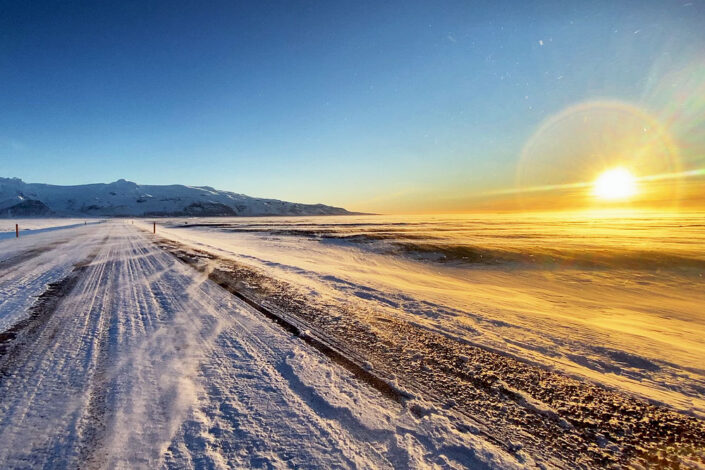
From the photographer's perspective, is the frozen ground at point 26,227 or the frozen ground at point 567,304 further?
the frozen ground at point 26,227

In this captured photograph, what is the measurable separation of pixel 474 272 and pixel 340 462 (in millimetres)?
12594

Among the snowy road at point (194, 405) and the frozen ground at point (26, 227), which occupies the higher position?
the snowy road at point (194, 405)

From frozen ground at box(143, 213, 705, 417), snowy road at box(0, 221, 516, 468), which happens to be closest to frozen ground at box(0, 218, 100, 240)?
snowy road at box(0, 221, 516, 468)

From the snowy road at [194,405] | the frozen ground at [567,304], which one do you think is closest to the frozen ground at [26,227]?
the snowy road at [194,405]

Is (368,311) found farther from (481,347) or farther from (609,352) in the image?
(609,352)

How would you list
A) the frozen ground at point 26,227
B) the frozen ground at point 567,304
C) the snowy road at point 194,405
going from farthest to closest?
the frozen ground at point 26,227, the frozen ground at point 567,304, the snowy road at point 194,405

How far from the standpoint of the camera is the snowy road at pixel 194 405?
2.36 metres

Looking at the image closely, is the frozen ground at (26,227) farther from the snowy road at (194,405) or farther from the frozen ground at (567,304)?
the frozen ground at (567,304)

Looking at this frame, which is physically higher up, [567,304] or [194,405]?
[194,405]

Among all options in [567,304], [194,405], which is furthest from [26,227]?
[567,304]

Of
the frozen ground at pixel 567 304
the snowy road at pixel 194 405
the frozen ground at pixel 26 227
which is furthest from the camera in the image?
the frozen ground at pixel 26 227

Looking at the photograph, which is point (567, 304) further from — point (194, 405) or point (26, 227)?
point (26, 227)

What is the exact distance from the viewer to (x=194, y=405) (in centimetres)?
297

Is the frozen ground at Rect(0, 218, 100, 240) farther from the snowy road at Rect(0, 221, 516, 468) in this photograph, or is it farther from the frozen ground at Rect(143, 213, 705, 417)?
the frozen ground at Rect(143, 213, 705, 417)
